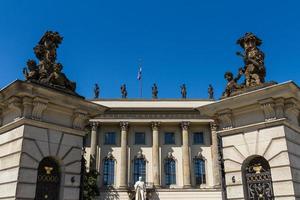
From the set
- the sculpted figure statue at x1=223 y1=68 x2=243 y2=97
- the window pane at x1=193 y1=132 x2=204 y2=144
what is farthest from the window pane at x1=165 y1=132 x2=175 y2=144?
the sculpted figure statue at x1=223 y1=68 x2=243 y2=97

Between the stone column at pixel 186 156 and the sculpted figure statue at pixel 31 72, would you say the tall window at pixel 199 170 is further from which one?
the sculpted figure statue at pixel 31 72

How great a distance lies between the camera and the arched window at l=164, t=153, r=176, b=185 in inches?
1960

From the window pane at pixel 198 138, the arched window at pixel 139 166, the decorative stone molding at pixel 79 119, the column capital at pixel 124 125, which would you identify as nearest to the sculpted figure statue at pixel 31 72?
the decorative stone molding at pixel 79 119

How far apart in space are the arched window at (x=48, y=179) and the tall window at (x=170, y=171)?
40.4m

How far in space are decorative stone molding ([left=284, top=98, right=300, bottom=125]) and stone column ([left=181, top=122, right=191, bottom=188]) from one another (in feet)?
128

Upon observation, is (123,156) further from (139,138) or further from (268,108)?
(268,108)

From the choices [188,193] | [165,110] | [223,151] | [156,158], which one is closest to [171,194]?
[188,193]

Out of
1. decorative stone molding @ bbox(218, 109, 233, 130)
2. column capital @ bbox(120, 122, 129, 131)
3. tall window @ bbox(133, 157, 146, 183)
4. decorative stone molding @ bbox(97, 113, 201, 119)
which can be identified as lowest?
decorative stone molding @ bbox(218, 109, 233, 130)

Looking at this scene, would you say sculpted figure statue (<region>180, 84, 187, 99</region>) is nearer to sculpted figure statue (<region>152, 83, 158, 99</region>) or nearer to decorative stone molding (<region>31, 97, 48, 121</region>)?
sculpted figure statue (<region>152, 83, 158, 99</region>)

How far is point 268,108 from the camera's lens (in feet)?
33.8

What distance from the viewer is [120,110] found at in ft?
170

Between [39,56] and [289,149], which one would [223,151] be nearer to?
[289,149]

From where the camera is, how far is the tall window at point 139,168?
165ft

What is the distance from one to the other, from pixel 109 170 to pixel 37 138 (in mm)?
41351
